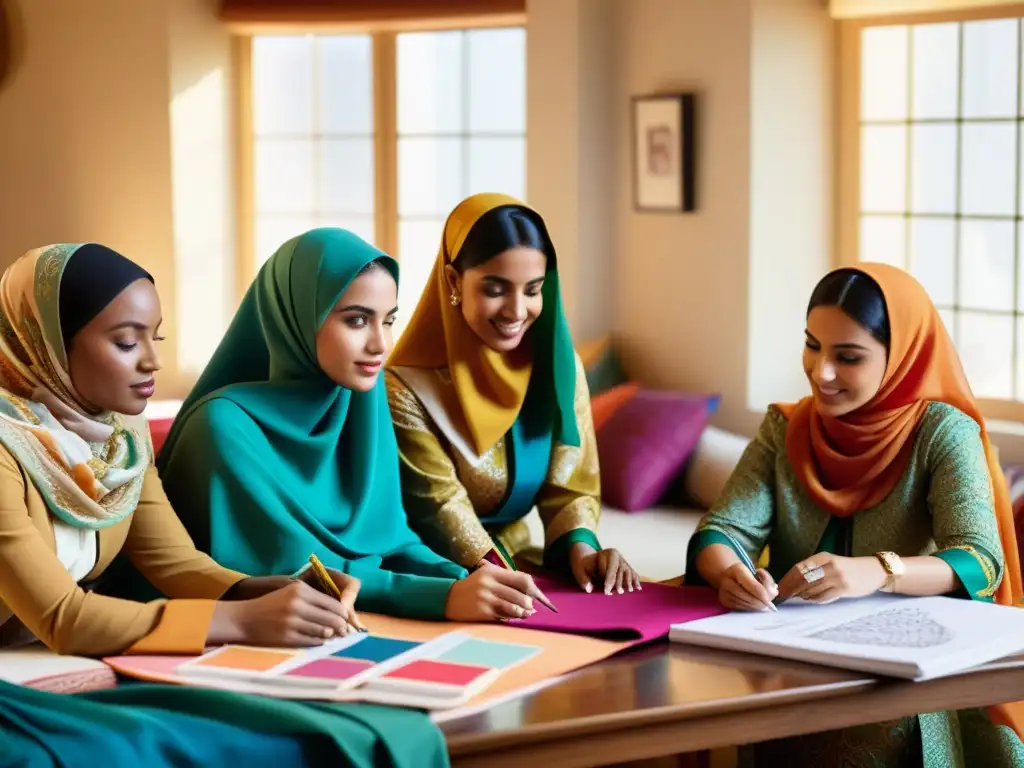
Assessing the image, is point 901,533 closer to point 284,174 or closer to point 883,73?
point 883,73

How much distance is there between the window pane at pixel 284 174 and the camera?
6.70m

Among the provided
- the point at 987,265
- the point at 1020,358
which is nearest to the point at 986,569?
the point at 1020,358

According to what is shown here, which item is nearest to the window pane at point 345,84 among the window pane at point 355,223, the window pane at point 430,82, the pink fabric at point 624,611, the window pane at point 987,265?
the window pane at point 430,82

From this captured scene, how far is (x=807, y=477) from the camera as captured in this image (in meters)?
2.62

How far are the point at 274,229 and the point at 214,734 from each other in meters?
5.09

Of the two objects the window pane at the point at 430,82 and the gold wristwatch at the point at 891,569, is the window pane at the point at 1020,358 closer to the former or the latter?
the gold wristwatch at the point at 891,569

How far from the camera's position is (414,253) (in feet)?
21.3

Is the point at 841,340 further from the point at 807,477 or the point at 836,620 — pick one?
the point at 836,620

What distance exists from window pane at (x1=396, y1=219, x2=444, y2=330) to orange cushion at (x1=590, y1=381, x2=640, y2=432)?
162 centimetres

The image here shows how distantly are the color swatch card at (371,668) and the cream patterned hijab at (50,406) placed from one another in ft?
→ 0.97

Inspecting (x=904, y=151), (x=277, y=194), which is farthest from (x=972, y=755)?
(x=277, y=194)

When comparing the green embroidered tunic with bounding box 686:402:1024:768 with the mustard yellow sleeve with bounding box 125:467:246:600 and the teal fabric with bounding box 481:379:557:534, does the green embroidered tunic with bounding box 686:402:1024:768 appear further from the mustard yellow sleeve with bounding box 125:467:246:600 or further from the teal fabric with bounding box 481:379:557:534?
the mustard yellow sleeve with bounding box 125:467:246:600

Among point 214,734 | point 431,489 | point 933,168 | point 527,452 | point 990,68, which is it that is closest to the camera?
point 214,734

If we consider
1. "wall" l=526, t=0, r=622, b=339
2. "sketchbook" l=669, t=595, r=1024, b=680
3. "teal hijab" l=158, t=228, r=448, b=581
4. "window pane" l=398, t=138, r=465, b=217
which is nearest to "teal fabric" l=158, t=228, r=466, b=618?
"teal hijab" l=158, t=228, r=448, b=581
